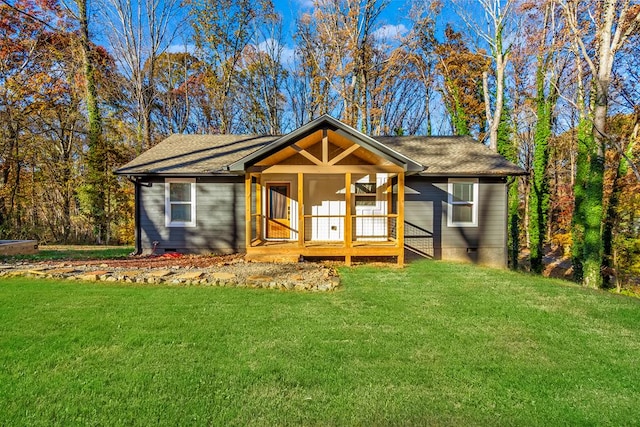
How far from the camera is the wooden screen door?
1139 centimetres

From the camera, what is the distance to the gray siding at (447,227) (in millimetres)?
10703

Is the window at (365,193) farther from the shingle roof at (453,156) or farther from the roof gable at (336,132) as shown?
the roof gable at (336,132)

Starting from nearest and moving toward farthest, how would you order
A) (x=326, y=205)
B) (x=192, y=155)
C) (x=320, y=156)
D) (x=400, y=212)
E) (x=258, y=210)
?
1. (x=400, y=212)
2. (x=258, y=210)
3. (x=320, y=156)
4. (x=326, y=205)
5. (x=192, y=155)

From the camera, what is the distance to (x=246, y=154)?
11.9m

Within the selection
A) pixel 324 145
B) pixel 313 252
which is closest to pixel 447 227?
pixel 313 252

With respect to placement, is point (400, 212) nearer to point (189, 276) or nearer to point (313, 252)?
point (313, 252)

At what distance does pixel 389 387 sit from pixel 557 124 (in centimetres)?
2441

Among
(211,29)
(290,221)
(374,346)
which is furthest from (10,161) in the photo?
(374,346)

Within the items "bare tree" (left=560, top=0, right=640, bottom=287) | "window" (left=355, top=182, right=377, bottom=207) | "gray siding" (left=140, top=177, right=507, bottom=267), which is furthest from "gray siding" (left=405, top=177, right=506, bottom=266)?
"bare tree" (left=560, top=0, right=640, bottom=287)

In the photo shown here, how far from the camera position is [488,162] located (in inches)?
432

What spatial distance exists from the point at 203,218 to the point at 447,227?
26.0 ft

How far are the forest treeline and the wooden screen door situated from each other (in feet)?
30.7

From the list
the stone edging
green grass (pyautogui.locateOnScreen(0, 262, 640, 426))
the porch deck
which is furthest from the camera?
the porch deck

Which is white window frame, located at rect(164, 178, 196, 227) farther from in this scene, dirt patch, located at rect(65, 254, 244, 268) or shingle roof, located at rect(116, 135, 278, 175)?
dirt patch, located at rect(65, 254, 244, 268)
